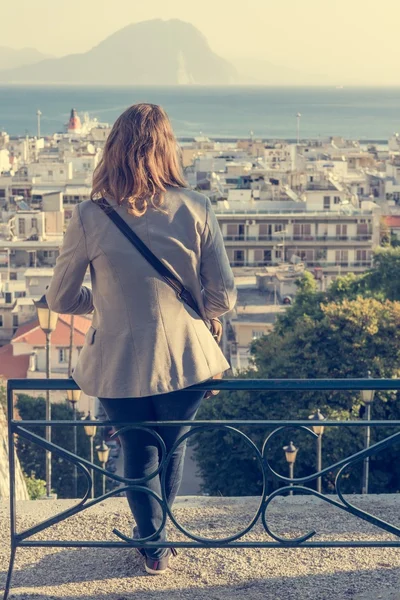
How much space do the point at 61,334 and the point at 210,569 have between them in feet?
82.1

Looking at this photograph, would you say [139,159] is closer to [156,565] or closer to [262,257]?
[156,565]

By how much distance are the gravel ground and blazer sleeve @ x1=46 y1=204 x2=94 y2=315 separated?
34.9 inches

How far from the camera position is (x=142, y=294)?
11.9 ft

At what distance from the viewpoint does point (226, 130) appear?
172 m

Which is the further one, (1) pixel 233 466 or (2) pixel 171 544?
(1) pixel 233 466

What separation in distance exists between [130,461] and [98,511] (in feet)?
3.08

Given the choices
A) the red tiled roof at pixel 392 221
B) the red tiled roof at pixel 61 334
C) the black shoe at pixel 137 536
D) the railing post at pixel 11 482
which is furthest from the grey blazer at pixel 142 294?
the red tiled roof at pixel 392 221

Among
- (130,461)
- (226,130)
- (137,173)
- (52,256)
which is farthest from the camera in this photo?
(226,130)

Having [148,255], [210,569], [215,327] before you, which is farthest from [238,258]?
[148,255]

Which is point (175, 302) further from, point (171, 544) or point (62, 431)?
point (62, 431)

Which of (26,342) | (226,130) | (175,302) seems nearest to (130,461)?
(175,302)

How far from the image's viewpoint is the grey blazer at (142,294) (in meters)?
3.60

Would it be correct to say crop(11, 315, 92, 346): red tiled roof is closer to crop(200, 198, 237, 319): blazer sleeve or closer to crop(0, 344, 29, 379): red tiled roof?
crop(0, 344, 29, 379): red tiled roof

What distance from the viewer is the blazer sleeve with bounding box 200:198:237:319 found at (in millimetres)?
3682
